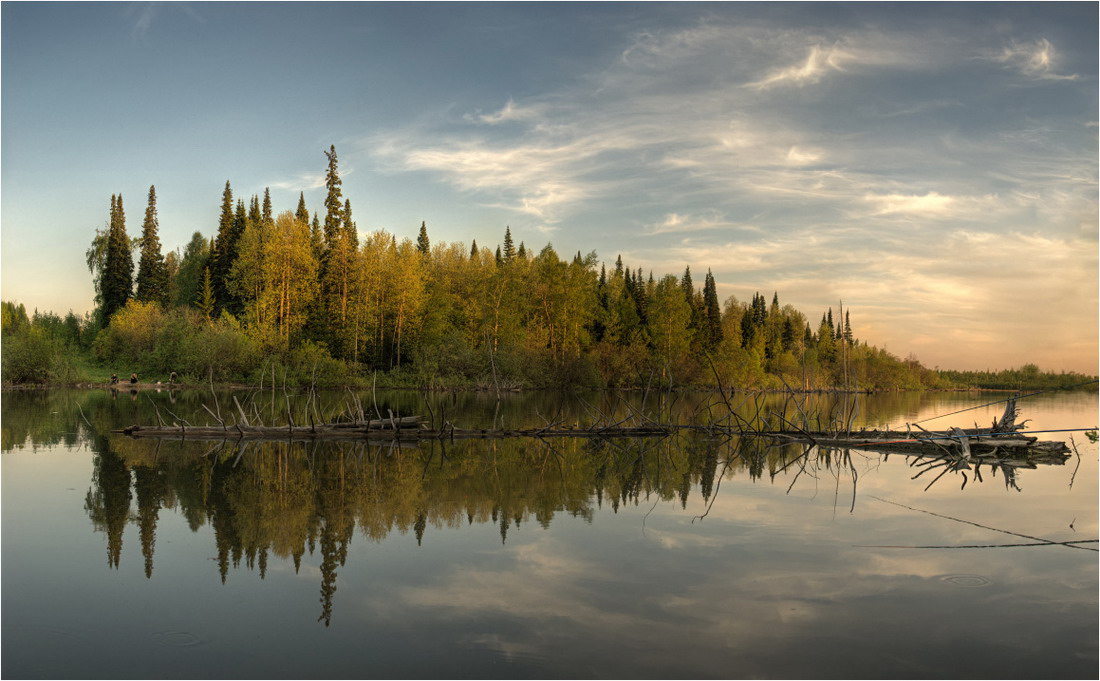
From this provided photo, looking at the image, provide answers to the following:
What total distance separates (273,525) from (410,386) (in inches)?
1903

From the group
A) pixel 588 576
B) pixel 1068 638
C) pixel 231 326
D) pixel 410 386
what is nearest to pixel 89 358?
pixel 231 326

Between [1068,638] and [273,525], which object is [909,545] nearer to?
[1068,638]

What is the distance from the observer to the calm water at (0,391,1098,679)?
611cm

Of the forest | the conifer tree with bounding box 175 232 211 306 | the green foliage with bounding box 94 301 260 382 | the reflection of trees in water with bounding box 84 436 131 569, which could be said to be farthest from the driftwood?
the conifer tree with bounding box 175 232 211 306

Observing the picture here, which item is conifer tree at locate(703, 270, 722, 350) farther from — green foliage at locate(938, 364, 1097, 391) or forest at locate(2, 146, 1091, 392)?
green foliage at locate(938, 364, 1097, 391)

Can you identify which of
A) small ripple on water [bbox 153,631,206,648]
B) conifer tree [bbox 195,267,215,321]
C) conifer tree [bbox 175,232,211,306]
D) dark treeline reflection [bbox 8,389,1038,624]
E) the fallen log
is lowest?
small ripple on water [bbox 153,631,206,648]

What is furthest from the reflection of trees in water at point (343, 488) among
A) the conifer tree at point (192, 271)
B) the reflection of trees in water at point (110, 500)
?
the conifer tree at point (192, 271)

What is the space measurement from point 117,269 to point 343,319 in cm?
2205

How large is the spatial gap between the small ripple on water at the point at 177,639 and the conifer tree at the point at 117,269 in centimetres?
6518

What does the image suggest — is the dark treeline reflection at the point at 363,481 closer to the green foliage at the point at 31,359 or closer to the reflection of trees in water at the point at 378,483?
the reflection of trees in water at the point at 378,483

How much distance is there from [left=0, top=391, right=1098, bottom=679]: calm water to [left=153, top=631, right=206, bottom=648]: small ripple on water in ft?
0.07

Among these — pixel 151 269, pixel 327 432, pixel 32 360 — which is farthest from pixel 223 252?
pixel 327 432

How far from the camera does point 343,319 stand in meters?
59.1

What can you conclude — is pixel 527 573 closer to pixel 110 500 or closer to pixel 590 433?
pixel 110 500
